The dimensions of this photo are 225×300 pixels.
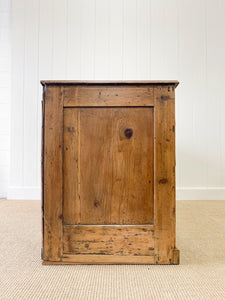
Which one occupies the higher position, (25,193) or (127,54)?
(127,54)

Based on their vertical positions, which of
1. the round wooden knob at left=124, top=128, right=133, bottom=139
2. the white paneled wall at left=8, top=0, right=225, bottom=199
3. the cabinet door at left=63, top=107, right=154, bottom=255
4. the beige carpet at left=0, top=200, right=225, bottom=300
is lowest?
the beige carpet at left=0, top=200, right=225, bottom=300

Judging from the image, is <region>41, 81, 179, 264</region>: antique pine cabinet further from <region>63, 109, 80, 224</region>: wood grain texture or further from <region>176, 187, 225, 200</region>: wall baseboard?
<region>176, 187, 225, 200</region>: wall baseboard

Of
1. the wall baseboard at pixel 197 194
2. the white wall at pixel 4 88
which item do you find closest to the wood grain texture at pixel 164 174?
the wall baseboard at pixel 197 194

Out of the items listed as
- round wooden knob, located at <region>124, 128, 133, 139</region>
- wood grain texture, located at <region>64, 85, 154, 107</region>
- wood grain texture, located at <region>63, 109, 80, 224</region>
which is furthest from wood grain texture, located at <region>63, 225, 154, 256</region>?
wood grain texture, located at <region>64, 85, 154, 107</region>

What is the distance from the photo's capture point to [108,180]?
3.66 ft

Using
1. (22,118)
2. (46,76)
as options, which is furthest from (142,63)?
(22,118)

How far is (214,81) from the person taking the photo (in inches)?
110

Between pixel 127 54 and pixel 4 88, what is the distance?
150 centimetres

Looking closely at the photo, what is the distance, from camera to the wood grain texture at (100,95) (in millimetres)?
1113

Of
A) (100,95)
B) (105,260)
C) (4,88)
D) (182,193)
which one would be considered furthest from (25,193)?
(100,95)

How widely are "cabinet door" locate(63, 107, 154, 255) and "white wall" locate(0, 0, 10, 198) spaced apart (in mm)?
2086

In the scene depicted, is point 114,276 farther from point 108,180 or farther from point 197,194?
point 197,194

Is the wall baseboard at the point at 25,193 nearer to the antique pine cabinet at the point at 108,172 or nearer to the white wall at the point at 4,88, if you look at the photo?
the white wall at the point at 4,88

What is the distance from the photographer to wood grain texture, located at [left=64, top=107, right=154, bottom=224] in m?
1.11
